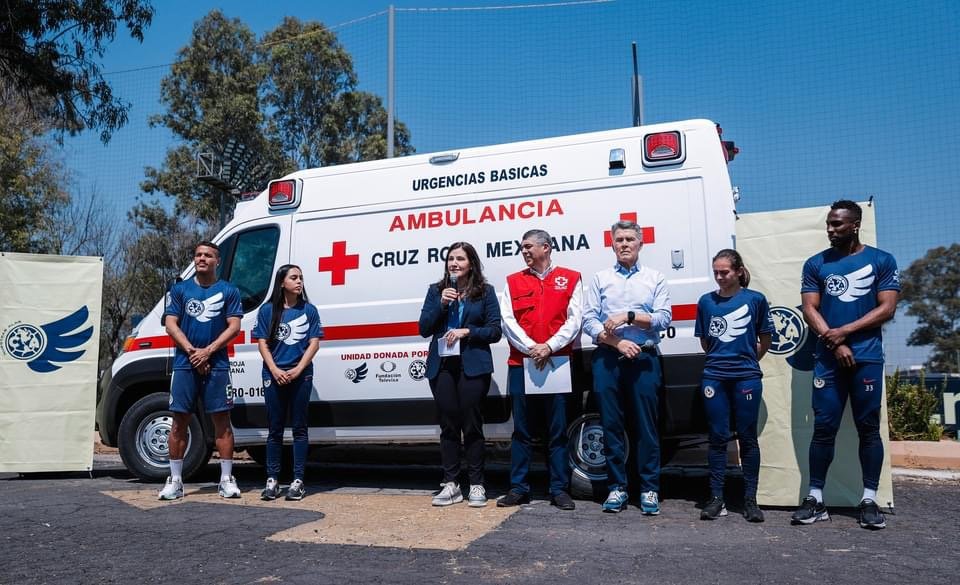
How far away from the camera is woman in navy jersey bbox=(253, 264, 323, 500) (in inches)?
225

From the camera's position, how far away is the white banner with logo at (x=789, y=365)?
196 inches

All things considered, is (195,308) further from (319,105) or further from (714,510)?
(319,105)

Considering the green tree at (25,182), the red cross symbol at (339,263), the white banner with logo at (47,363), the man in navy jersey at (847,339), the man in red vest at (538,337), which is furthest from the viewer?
the green tree at (25,182)

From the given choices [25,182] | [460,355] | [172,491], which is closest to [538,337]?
[460,355]

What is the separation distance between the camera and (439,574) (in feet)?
11.6

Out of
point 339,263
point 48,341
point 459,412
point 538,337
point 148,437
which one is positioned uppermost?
point 339,263

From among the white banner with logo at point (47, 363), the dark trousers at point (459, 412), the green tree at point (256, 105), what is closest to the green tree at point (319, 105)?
the green tree at point (256, 105)

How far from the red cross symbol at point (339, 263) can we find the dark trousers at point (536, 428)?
1692mm

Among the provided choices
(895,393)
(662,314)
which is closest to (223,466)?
(662,314)

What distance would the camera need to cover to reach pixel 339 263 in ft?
20.8

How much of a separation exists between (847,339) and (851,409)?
50 centimetres

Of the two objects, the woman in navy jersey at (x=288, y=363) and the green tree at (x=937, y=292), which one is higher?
the green tree at (x=937, y=292)

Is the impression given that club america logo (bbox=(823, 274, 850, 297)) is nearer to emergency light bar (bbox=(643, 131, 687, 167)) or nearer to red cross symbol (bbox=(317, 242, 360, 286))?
emergency light bar (bbox=(643, 131, 687, 167))

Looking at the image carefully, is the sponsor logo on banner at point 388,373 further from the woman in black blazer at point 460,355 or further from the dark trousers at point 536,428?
the dark trousers at point 536,428
